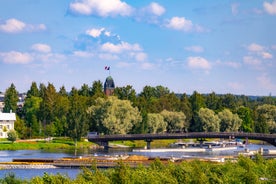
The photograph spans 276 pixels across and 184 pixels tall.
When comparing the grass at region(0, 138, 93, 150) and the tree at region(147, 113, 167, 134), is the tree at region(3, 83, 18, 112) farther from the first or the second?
the tree at region(147, 113, 167, 134)

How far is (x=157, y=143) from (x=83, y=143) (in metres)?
26.9

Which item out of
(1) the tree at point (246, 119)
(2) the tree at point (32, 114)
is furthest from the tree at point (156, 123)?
(1) the tree at point (246, 119)

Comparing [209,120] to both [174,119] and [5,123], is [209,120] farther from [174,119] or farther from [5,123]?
[5,123]

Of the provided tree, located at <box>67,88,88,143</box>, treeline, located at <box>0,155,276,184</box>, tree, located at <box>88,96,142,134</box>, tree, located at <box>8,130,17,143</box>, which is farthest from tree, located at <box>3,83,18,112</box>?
treeline, located at <box>0,155,276,184</box>

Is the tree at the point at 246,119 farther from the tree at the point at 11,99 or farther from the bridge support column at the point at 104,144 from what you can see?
the tree at the point at 11,99

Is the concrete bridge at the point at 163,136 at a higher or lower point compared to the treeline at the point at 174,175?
higher

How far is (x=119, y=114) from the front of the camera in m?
153

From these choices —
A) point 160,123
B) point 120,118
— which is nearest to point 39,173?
point 120,118

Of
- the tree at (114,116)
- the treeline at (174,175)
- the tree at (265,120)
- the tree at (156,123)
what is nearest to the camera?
the treeline at (174,175)

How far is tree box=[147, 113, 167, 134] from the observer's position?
161m

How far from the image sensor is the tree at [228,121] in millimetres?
173500

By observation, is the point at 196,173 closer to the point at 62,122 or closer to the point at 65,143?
the point at 65,143

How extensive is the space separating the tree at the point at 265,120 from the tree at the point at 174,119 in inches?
831

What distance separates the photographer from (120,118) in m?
153
